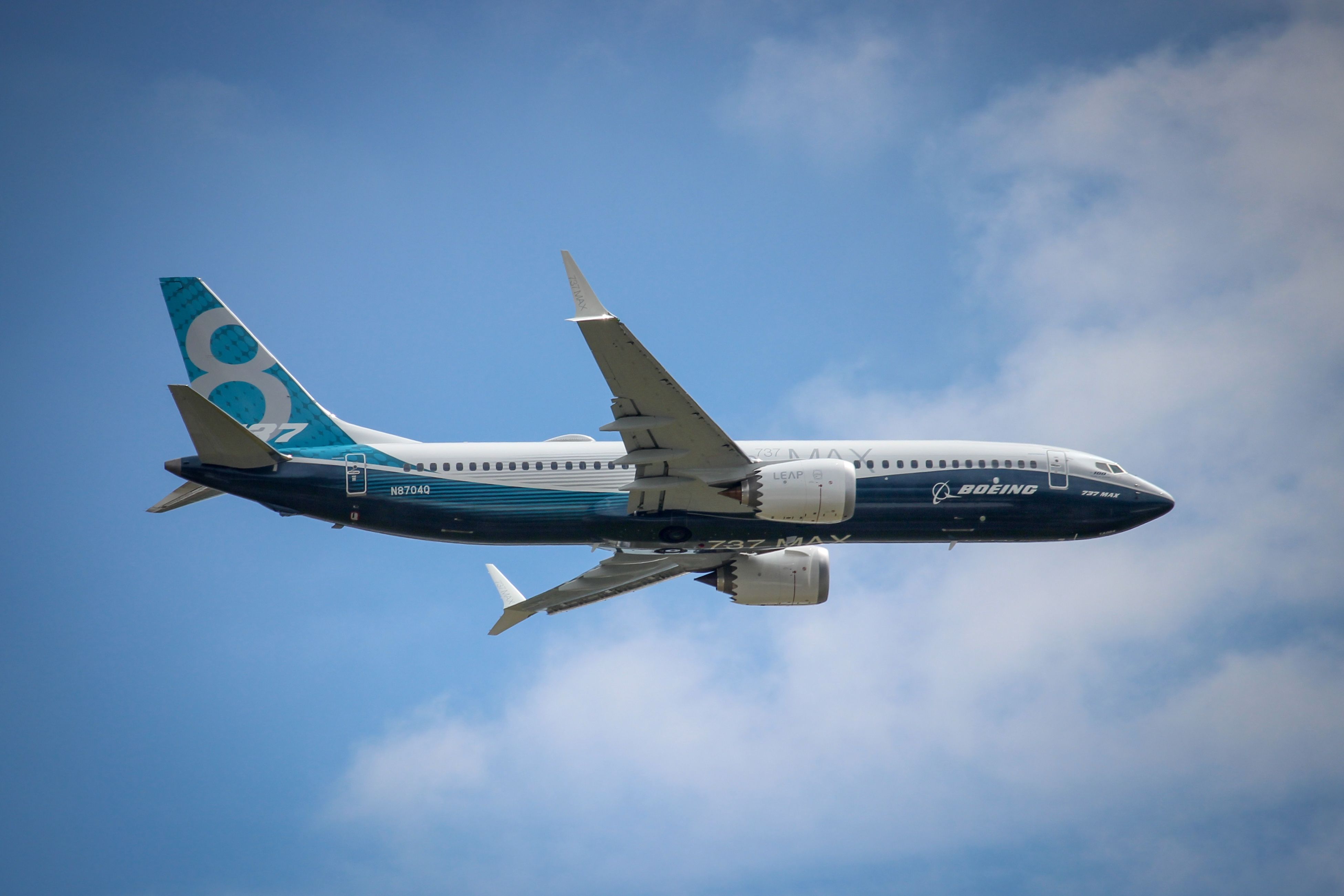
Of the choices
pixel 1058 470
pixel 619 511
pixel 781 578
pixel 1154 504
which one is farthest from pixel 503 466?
pixel 1154 504

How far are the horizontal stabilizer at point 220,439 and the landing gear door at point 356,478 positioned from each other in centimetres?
178

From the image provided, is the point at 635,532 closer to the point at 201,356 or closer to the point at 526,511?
the point at 526,511

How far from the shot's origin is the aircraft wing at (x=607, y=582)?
41.0m

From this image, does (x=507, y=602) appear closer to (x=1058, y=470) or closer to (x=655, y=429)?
(x=655, y=429)

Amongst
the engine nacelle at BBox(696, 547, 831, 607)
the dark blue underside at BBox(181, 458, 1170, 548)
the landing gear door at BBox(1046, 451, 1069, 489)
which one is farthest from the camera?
the engine nacelle at BBox(696, 547, 831, 607)

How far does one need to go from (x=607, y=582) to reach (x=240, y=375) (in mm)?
14042

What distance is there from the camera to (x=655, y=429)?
33.0m

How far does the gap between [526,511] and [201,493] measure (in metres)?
9.79

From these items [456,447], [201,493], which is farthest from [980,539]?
[201,493]

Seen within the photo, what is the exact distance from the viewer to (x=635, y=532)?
3638 cm

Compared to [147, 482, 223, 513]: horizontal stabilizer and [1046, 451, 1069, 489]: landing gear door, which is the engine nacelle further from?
[147, 482, 223, 513]: horizontal stabilizer

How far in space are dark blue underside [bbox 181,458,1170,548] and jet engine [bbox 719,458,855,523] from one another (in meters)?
1.72

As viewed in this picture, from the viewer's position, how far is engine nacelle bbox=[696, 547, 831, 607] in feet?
134

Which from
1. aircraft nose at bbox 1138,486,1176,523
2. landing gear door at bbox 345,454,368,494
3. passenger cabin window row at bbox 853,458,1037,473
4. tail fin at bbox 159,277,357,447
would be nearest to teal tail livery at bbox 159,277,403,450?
tail fin at bbox 159,277,357,447
